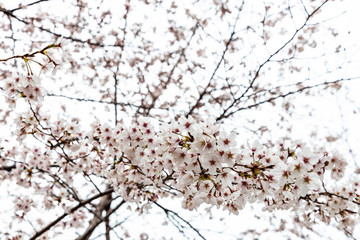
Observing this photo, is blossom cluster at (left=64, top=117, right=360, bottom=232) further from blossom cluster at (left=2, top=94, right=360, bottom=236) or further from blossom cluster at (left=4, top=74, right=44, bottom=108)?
blossom cluster at (left=4, top=74, right=44, bottom=108)

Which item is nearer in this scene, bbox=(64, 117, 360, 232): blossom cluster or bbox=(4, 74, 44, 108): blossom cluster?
bbox=(64, 117, 360, 232): blossom cluster

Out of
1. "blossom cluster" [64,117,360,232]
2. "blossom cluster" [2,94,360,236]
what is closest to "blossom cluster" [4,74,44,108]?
"blossom cluster" [2,94,360,236]

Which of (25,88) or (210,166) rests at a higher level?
(25,88)

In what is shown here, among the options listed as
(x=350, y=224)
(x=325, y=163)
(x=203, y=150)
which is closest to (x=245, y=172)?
(x=203, y=150)

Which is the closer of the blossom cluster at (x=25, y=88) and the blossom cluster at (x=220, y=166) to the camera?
the blossom cluster at (x=220, y=166)

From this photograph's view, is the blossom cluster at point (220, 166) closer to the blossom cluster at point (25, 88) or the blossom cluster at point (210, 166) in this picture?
the blossom cluster at point (210, 166)

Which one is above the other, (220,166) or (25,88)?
(25,88)

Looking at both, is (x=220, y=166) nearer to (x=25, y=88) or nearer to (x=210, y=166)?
(x=210, y=166)

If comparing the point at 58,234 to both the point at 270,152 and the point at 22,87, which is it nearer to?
the point at 22,87

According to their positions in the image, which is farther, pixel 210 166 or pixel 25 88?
pixel 25 88

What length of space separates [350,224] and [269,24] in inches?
162

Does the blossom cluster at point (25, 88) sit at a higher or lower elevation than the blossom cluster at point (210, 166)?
higher

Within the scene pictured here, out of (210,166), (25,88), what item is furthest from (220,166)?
(25,88)

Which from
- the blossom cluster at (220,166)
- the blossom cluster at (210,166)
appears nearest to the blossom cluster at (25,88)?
the blossom cluster at (210,166)
